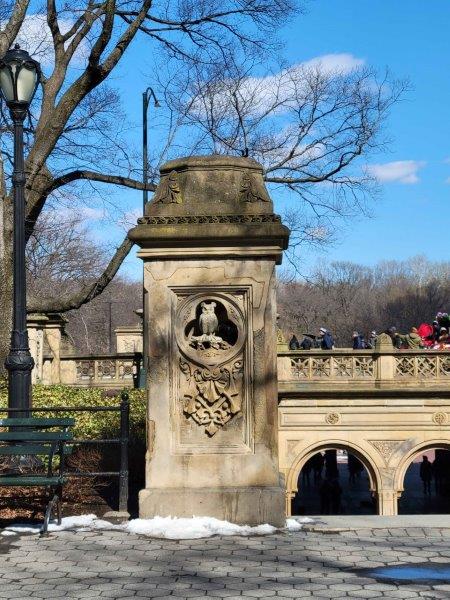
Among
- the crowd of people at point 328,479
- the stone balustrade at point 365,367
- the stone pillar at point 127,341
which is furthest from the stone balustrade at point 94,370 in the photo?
the crowd of people at point 328,479

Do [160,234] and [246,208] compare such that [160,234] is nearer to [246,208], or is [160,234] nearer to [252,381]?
[246,208]

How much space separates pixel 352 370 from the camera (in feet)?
89.3

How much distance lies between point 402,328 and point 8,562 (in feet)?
283

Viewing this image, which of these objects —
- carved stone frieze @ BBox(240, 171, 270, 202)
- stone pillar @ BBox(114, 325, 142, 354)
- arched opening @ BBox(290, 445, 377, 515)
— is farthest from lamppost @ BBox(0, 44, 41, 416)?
stone pillar @ BBox(114, 325, 142, 354)

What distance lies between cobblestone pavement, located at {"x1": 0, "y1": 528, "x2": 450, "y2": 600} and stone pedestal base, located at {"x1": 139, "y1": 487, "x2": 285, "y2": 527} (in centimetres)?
34

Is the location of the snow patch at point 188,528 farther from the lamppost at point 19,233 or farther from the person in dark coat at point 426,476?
the person in dark coat at point 426,476

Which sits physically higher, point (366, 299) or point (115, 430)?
point (366, 299)

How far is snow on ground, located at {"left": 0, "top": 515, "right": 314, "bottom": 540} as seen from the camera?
699 centimetres

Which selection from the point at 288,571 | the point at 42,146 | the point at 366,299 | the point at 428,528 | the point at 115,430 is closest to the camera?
the point at 288,571

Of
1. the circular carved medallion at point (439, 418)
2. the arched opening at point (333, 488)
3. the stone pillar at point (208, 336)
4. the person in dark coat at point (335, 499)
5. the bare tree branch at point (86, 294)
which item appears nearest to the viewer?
the stone pillar at point (208, 336)

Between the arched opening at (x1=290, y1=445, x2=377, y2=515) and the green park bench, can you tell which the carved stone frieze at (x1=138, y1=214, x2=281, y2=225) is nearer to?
the green park bench

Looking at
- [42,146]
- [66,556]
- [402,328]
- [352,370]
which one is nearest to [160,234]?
[66,556]

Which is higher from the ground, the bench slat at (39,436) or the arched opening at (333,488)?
the bench slat at (39,436)

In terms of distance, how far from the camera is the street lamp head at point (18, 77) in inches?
412
